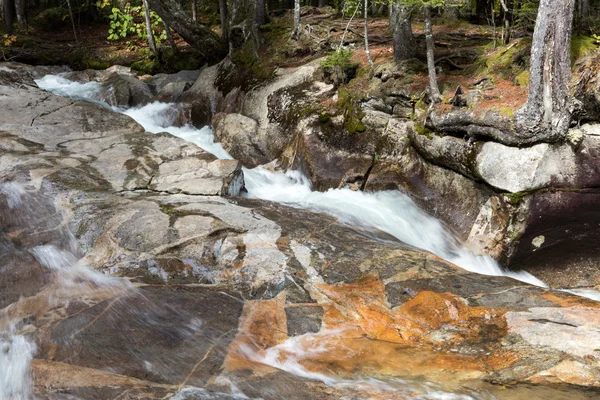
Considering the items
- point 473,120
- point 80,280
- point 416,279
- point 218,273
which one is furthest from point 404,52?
point 80,280

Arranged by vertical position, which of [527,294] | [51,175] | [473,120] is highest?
[473,120]

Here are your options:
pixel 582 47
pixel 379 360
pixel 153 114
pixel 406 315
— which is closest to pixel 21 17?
pixel 153 114

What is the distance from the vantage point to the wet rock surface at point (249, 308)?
427 cm

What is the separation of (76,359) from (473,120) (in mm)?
7496

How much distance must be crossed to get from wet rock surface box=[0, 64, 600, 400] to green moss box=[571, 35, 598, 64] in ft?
16.8

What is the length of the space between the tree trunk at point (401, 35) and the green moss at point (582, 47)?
357cm

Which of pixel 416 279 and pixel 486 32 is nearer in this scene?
pixel 416 279

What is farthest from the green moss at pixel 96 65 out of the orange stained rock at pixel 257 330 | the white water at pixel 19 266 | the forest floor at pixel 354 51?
the orange stained rock at pixel 257 330

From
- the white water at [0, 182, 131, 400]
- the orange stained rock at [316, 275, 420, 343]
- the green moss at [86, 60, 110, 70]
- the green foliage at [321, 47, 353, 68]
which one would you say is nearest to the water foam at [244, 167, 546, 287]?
the orange stained rock at [316, 275, 420, 343]

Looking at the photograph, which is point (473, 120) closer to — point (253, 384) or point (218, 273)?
point (218, 273)

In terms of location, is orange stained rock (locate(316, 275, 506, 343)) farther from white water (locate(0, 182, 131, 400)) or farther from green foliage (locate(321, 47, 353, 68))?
green foliage (locate(321, 47, 353, 68))

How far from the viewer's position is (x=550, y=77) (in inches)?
303

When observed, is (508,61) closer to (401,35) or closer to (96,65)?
(401,35)

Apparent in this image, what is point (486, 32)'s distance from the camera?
1352 centimetres
